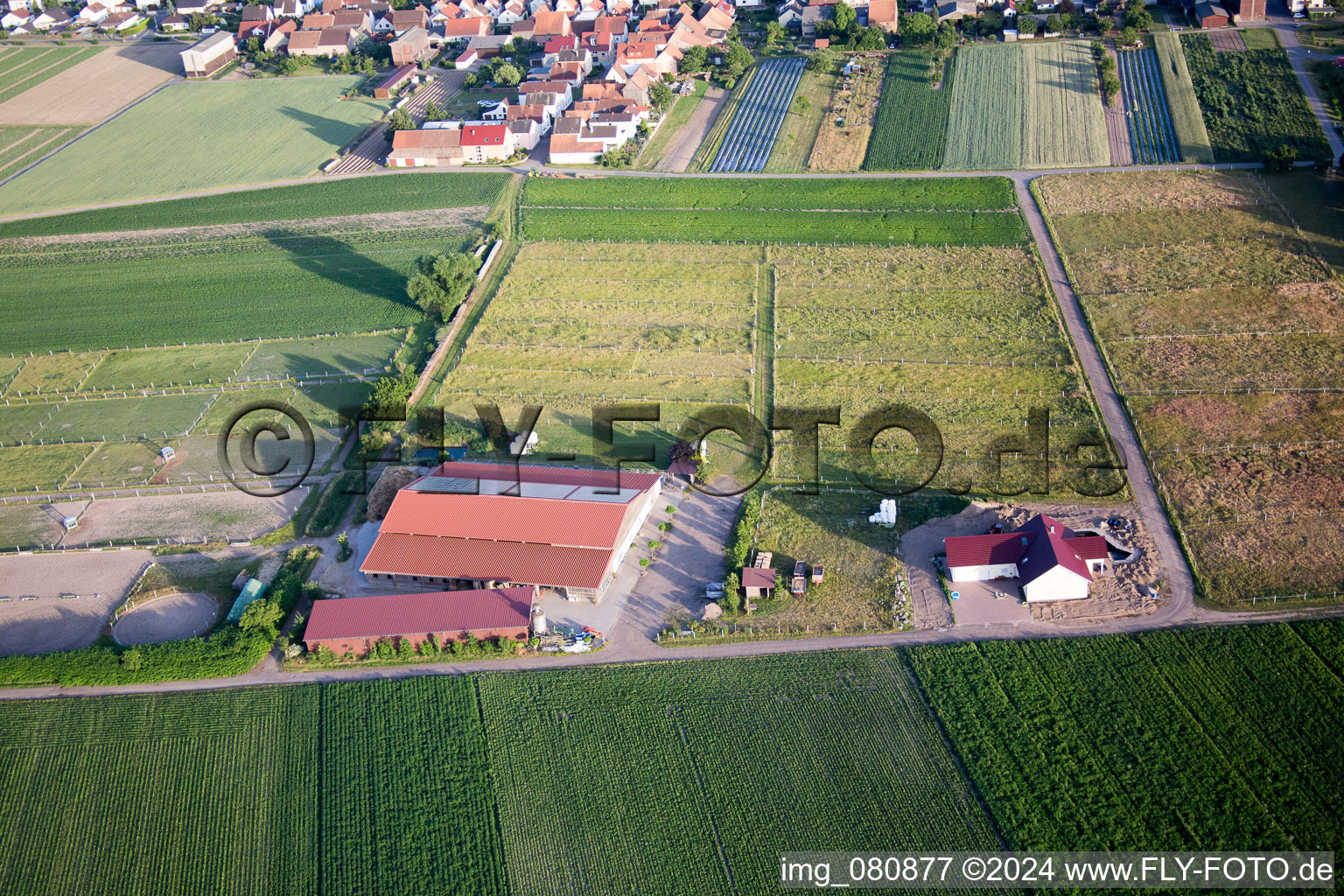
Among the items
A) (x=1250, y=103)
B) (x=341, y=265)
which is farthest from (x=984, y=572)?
(x=1250, y=103)

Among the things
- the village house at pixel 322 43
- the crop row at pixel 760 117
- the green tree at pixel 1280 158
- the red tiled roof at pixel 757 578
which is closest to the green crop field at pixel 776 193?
the crop row at pixel 760 117

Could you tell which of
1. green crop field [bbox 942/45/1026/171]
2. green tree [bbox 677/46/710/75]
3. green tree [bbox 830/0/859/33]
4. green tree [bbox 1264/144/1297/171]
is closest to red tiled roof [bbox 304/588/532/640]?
green crop field [bbox 942/45/1026/171]

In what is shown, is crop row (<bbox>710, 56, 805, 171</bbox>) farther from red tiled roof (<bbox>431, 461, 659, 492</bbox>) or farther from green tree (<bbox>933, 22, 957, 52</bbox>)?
red tiled roof (<bbox>431, 461, 659, 492</bbox>)

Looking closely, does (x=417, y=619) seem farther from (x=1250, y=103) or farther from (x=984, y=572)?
(x=1250, y=103)

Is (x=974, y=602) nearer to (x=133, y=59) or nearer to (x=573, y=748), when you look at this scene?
(x=573, y=748)

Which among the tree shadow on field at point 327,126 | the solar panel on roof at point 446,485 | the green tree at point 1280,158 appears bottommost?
the tree shadow on field at point 327,126

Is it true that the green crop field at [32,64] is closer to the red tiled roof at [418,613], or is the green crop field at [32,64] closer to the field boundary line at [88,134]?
the field boundary line at [88,134]
